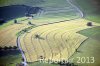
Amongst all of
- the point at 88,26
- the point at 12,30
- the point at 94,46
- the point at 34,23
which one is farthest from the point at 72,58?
the point at 12,30

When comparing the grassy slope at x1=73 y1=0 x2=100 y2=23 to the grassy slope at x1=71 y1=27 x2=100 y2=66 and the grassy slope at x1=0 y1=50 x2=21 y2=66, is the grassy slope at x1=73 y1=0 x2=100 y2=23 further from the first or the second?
the grassy slope at x1=0 y1=50 x2=21 y2=66

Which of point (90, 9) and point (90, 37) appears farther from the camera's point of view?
point (90, 9)

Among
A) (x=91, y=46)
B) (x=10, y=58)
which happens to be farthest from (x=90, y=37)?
(x=10, y=58)

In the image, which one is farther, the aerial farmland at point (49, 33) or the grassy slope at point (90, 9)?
the grassy slope at point (90, 9)

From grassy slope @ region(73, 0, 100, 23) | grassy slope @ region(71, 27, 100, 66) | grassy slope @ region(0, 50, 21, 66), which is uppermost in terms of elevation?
grassy slope @ region(73, 0, 100, 23)

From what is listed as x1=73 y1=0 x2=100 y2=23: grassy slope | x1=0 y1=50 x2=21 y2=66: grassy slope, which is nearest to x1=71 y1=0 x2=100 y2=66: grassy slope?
x1=73 y1=0 x2=100 y2=23: grassy slope

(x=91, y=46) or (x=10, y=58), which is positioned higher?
(x=91, y=46)

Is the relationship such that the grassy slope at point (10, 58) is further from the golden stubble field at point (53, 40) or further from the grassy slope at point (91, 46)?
the grassy slope at point (91, 46)

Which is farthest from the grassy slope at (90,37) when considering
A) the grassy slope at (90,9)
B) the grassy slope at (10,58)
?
the grassy slope at (10,58)

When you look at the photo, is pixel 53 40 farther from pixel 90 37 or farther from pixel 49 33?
pixel 90 37
